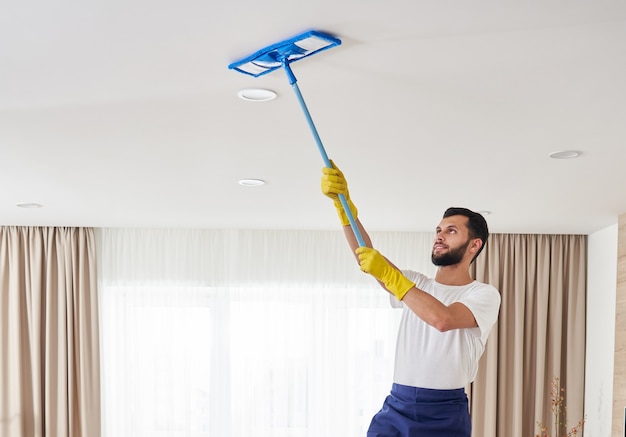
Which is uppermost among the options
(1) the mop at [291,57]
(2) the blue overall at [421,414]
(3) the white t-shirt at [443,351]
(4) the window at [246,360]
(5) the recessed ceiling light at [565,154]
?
(1) the mop at [291,57]

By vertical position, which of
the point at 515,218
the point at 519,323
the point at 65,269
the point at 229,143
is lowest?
the point at 519,323

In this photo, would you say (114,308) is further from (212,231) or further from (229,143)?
(229,143)

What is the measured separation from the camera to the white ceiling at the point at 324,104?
2.02m

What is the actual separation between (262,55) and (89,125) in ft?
3.83

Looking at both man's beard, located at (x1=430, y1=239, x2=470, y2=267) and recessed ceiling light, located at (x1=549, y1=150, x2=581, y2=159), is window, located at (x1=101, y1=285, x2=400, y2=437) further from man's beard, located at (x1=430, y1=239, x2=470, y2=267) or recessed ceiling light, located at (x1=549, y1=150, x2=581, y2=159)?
man's beard, located at (x1=430, y1=239, x2=470, y2=267)

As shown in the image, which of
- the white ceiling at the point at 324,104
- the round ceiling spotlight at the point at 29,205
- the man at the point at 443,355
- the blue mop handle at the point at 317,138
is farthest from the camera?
the round ceiling spotlight at the point at 29,205

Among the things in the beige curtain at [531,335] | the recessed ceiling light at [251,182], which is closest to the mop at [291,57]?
the recessed ceiling light at [251,182]

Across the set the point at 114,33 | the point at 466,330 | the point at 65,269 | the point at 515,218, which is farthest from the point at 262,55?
the point at 65,269

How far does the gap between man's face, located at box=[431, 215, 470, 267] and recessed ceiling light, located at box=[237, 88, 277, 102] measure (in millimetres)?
735

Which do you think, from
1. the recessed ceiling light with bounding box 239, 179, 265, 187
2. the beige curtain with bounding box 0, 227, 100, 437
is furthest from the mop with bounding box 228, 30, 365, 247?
the beige curtain with bounding box 0, 227, 100, 437

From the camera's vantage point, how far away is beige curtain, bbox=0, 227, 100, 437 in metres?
6.53

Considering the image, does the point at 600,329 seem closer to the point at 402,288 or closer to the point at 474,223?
the point at 474,223

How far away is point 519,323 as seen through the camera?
657 centimetres

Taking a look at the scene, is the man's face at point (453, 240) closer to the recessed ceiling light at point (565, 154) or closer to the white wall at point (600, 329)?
the recessed ceiling light at point (565, 154)
